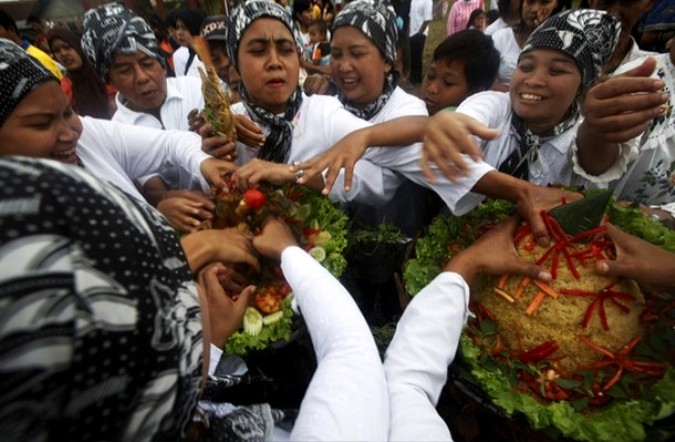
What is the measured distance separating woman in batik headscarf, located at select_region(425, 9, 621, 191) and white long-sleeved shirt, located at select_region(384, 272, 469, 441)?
894 mm

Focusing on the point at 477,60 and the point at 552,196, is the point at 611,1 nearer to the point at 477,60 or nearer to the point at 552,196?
the point at 477,60

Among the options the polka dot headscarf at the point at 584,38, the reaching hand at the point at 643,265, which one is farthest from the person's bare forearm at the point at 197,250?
the polka dot headscarf at the point at 584,38

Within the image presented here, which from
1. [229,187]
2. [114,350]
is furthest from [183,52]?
[114,350]

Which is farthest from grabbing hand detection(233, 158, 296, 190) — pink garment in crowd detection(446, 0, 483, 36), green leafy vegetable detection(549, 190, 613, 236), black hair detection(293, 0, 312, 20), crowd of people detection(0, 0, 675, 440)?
black hair detection(293, 0, 312, 20)

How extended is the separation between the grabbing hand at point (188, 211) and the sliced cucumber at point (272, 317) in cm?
50

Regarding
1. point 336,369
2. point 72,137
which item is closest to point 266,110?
point 72,137

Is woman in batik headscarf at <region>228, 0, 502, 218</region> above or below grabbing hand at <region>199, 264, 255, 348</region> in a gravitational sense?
above

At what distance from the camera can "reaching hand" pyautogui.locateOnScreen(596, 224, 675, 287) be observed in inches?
50.7

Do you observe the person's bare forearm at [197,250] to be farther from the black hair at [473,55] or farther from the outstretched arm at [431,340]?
the black hair at [473,55]

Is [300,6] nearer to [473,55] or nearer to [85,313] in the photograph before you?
[473,55]

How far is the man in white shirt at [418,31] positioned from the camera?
248 inches

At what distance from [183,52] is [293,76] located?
12.3 feet

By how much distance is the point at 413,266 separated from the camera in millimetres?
1591

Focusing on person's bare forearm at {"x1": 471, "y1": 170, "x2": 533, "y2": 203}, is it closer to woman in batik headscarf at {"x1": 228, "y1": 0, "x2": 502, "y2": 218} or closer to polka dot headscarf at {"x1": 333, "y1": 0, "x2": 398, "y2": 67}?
woman in batik headscarf at {"x1": 228, "y1": 0, "x2": 502, "y2": 218}
